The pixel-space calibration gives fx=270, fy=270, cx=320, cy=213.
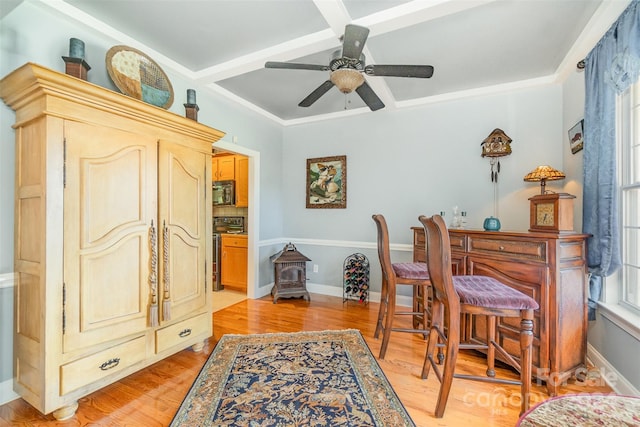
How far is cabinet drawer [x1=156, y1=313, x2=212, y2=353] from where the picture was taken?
6.47 ft

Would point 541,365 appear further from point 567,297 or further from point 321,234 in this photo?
point 321,234

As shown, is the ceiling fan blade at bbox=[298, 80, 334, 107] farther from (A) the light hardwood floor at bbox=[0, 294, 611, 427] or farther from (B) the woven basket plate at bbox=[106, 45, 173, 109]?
(A) the light hardwood floor at bbox=[0, 294, 611, 427]

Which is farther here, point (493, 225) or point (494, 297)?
point (493, 225)

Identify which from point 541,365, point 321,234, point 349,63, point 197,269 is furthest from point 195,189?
point 541,365

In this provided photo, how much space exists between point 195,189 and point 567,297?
284 cm

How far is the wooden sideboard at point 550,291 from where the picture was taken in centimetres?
178

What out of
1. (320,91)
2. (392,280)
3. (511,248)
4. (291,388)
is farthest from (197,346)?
(511,248)

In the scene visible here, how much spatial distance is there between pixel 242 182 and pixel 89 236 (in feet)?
9.39

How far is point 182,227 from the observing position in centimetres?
212

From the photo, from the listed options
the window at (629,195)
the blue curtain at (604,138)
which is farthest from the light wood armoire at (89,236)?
the window at (629,195)

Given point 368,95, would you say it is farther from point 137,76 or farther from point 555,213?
point 137,76

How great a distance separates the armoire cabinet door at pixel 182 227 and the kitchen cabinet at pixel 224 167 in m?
2.21

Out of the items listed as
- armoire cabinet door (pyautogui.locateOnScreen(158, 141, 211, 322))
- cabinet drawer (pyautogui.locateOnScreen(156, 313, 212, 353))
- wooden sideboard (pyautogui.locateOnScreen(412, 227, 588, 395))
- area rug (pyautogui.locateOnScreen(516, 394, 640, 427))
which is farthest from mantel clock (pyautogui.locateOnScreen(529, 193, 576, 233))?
cabinet drawer (pyautogui.locateOnScreen(156, 313, 212, 353))

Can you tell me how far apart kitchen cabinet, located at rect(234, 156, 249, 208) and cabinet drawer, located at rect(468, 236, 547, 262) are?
3271mm
